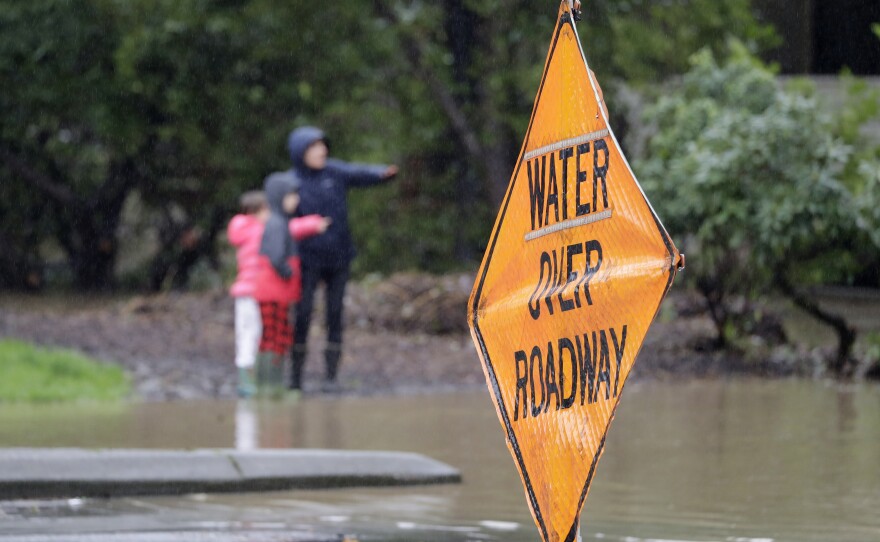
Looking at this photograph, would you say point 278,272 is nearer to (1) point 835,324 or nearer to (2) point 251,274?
(2) point 251,274

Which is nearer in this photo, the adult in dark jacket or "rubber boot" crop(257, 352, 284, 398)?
"rubber boot" crop(257, 352, 284, 398)

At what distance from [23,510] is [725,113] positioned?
8.21 m

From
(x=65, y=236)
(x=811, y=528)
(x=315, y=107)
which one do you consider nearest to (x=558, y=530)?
(x=811, y=528)

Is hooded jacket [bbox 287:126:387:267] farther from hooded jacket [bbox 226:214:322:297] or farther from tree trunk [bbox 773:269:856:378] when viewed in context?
tree trunk [bbox 773:269:856:378]

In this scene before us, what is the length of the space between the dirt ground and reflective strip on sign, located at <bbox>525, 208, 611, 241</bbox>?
24.9ft

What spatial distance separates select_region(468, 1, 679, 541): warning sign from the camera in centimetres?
484

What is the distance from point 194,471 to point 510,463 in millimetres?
1838

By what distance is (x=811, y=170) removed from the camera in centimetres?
1368

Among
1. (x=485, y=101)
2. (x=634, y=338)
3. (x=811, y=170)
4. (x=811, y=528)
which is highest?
(x=485, y=101)

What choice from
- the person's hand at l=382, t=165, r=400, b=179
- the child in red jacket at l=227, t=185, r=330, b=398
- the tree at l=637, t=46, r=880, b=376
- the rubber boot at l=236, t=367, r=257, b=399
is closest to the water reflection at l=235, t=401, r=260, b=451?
the rubber boot at l=236, t=367, r=257, b=399

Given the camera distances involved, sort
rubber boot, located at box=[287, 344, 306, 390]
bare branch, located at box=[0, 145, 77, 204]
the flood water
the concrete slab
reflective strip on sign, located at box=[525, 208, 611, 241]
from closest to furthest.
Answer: reflective strip on sign, located at box=[525, 208, 611, 241] < the flood water < the concrete slab < rubber boot, located at box=[287, 344, 306, 390] < bare branch, located at box=[0, 145, 77, 204]

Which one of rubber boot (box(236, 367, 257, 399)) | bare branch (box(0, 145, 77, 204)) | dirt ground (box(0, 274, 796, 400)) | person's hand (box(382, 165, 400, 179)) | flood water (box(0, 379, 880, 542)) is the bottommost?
flood water (box(0, 379, 880, 542))

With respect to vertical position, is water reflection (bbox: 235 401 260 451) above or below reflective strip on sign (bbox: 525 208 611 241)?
below

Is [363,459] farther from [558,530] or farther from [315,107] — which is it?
[315,107]
